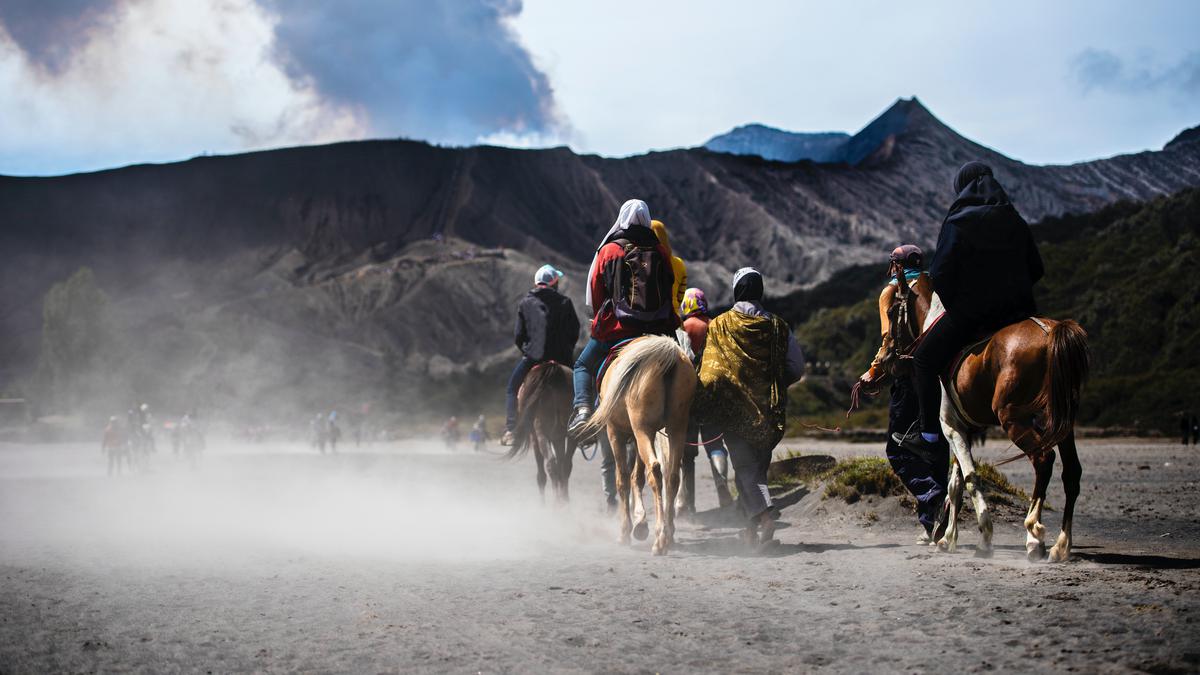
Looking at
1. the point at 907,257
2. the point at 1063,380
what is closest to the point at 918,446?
the point at 907,257

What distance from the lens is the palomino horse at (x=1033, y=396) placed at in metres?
6.28

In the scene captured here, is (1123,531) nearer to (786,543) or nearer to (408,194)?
(786,543)

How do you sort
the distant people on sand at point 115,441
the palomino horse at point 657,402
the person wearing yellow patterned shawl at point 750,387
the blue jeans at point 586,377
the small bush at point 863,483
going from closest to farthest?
the palomino horse at point 657,402, the person wearing yellow patterned shawl at point 750,387, the blue jeans at point 586,377, the small bush at point 863,483, the distant people on sand at point 115,441

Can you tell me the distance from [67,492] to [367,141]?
5751 inches

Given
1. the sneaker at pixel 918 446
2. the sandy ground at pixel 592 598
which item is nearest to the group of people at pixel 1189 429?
the sandy ground at pixel 592 598

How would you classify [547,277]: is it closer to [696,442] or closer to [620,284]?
[696,442]

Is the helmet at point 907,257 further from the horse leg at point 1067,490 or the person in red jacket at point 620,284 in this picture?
the horse leg at point 1067,490

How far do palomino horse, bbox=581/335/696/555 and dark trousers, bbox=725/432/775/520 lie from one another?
18.8 inches

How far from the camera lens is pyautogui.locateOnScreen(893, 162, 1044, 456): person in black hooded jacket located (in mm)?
6949

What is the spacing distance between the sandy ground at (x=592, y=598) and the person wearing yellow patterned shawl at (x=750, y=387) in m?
0.54

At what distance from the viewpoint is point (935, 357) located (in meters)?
7.21

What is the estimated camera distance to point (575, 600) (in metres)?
6.05

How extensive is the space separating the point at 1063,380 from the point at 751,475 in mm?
2623

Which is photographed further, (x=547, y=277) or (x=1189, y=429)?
(x=1189, y=429)
